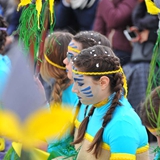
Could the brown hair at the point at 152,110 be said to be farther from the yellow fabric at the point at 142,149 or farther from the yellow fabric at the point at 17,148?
the yellow fabric at the point at 17,148

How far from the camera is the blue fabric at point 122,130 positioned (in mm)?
2725

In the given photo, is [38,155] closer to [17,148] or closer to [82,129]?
[17,148]

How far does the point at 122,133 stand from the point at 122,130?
0.06 feet

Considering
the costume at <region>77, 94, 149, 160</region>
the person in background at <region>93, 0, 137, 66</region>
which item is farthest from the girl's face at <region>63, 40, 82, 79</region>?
the person in background at <region>93, 0, 137, 66</region>

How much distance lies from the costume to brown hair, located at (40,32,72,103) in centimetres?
82

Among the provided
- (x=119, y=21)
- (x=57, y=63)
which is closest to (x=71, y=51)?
(x=57, y=63)

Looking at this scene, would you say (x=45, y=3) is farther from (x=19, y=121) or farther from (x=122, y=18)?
(x=122, y=18)

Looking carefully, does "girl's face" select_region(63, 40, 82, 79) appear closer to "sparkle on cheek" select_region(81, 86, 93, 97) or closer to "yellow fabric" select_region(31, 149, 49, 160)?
"sparkle on cheek" select_region(81, 86, 93, 97)

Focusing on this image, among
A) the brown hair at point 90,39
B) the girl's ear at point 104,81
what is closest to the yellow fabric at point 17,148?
the girl's ear at point 104,81

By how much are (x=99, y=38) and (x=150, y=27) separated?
76.5 inches

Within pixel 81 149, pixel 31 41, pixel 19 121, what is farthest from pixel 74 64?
pixel 19 121

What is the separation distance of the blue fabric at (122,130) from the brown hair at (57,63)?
0.83 m

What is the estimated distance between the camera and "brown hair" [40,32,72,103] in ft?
12.2

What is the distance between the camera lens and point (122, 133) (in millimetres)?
2740
